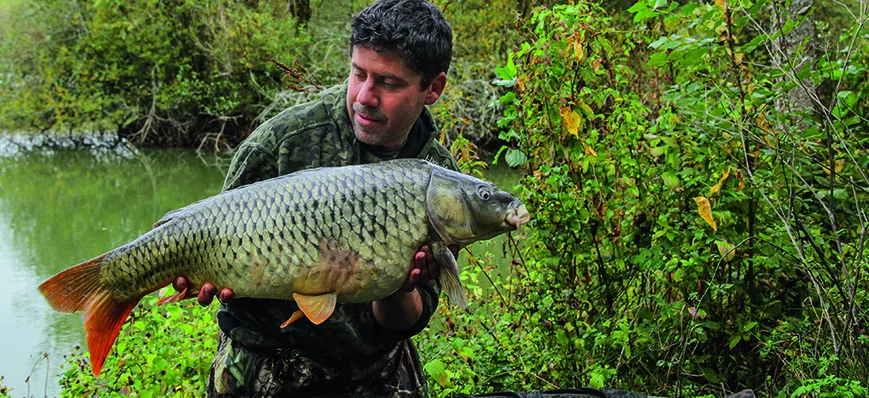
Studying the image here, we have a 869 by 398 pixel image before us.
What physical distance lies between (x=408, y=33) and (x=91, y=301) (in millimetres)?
859

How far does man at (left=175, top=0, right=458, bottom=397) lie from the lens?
1.68 meters

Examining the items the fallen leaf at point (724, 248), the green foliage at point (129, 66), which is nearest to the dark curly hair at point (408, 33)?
the fallen leaf at point (724, 248)

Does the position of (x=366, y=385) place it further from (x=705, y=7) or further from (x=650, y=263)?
(x=705, y=7)

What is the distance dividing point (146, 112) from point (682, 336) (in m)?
12.9

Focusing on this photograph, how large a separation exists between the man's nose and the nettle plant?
1088mm

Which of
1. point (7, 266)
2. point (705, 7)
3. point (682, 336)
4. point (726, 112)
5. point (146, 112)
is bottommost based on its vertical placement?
point (146, 112)

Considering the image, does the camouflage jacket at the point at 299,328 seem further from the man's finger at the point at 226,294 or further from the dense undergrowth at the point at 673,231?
the dense undergrowth at the point at 673,231

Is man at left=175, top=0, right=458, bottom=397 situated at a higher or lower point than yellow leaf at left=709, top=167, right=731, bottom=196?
higher

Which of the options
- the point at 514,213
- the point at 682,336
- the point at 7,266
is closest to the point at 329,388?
the point at 514,213

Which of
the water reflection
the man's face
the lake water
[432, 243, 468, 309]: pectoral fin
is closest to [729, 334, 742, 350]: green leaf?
[432, 243, 468, 309]: pectoral fin

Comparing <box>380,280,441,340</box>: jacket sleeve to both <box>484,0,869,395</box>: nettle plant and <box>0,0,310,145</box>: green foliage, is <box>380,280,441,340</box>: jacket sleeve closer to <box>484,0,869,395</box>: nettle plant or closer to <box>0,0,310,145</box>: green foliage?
→ <box>484,0,869,395</box>: nettle plant

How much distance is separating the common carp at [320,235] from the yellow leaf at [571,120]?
1220 millimetres

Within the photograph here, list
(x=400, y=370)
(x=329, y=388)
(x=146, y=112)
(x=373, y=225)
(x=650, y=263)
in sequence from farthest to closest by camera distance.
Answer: (x=146, y=112) → (x=650, y=263) → (x=400, y=370) → (x=329, y=388) → (x=373, y=225)

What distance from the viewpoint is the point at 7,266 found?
5.98m
